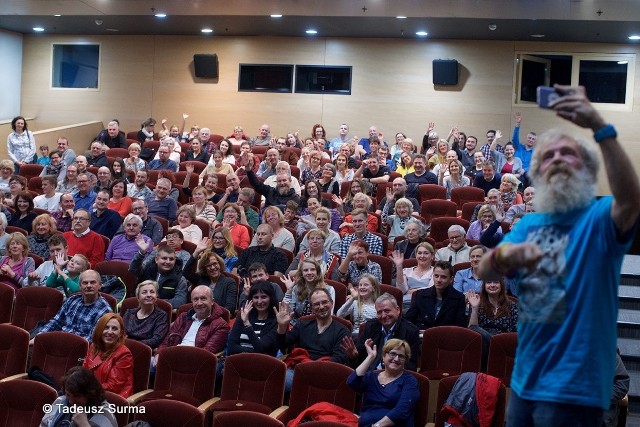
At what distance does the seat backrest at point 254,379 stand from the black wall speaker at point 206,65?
8449mm

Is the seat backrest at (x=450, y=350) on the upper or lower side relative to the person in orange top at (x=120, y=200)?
lower

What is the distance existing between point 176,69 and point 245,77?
109 cm

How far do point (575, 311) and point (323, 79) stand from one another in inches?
439

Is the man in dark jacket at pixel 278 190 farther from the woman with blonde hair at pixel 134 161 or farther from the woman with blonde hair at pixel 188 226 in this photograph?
the woman with blonde hair at pixel 134 161

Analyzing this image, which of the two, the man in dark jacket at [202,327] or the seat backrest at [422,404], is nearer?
the seat backrest at [422,404]

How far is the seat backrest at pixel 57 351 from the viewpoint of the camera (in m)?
5.21

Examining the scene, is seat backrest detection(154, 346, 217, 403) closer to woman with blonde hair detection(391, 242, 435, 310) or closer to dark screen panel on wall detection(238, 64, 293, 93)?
woman with blonde hair detection(391, 242, 435, 310)

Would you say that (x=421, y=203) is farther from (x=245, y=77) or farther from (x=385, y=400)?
(x=245, y=77)

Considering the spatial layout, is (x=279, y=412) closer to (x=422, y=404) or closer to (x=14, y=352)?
(x=422, y=404)

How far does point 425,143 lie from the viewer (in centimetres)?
1134

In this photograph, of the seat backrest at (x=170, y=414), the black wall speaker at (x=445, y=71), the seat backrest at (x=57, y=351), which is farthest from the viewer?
the black wall speaker at (x=445, y=71)

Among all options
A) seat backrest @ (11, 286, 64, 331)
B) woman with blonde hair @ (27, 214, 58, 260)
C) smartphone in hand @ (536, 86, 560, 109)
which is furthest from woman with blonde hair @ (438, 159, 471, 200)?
smartphone in hand @ (536, 86, 560, 109)

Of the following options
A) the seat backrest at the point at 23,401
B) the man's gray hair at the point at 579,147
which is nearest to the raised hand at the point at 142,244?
the seat backrest at the point at 23,401

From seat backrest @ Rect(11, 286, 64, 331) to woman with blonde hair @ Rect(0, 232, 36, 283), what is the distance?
47cm
